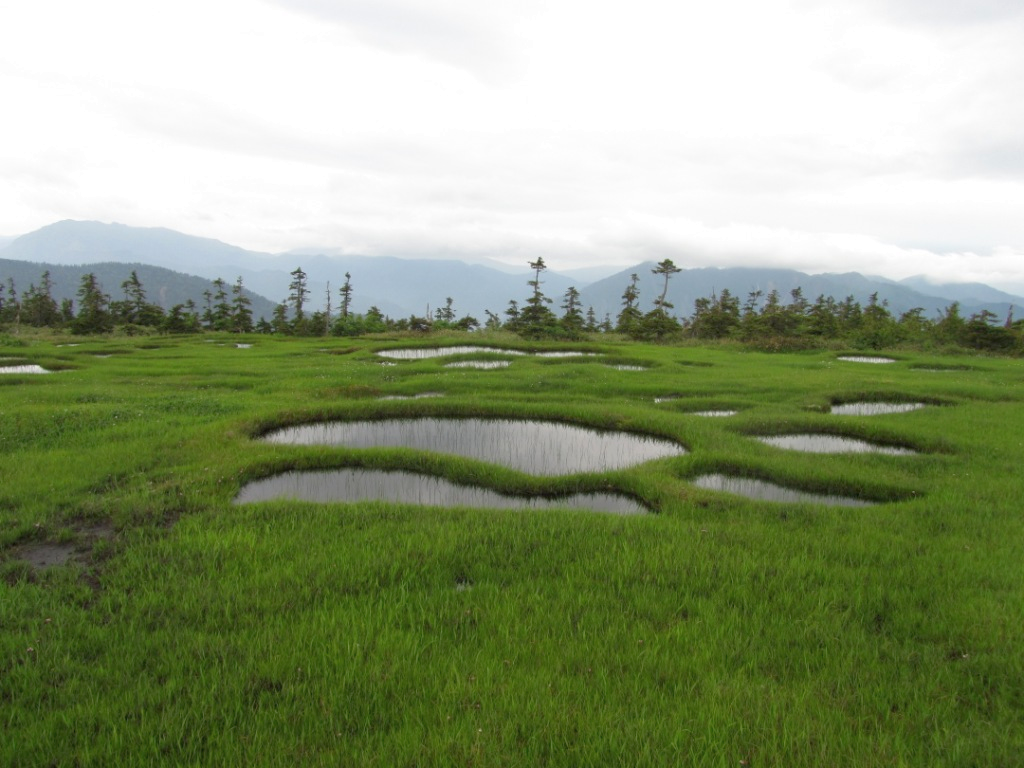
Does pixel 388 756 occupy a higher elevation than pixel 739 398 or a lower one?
lower

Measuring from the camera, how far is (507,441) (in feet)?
42.6

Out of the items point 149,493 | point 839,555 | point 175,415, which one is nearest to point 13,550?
point 149,493

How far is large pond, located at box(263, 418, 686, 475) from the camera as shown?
1155 centimetres

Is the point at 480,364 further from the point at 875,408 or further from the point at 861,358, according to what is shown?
the point at 861,358

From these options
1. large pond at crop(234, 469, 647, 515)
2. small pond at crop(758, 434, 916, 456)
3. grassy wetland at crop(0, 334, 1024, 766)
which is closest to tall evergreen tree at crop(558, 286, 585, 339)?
small pond at crop(758, 434, 916, 456)

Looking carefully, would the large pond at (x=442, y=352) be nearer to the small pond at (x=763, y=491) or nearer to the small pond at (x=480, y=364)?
the small pond at (x=480, y=364)

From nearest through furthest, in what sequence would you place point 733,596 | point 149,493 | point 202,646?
point 202,646, point 733,596, point 149,493

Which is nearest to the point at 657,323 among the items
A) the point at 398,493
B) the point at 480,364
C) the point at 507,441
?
the point at 480,364

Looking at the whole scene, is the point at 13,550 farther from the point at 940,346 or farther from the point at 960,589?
the point at 940,346

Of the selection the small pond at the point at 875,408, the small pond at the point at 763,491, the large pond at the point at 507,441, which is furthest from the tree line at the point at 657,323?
the small pond at the point at 763,491

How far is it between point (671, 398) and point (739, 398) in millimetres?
2293

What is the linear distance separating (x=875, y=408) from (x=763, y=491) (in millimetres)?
10813

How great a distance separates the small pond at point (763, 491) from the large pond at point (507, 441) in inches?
57.5

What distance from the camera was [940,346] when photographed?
41.2 meters
